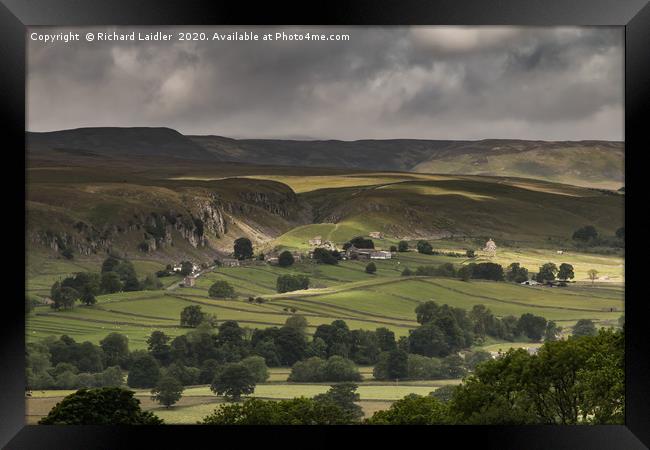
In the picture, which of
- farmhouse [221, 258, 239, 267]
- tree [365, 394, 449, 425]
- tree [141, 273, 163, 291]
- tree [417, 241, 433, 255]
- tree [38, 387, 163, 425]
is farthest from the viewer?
tree [417, 241, 433, 255]

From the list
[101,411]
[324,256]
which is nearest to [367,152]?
[324,256]

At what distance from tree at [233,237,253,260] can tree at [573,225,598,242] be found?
17197mm

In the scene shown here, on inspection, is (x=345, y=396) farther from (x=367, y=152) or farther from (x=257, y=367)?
(x=367, y=152)

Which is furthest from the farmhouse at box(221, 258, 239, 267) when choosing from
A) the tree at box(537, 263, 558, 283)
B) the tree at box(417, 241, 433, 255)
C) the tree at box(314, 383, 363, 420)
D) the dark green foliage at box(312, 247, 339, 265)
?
the tree at box(537, 263, 558, 283)

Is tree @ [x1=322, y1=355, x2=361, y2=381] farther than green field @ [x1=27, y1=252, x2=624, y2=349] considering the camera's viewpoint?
No

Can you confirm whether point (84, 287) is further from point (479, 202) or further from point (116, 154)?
point (479, 202)

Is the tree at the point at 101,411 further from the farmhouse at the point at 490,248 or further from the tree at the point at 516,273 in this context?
the farmhouse at the point at 490,248

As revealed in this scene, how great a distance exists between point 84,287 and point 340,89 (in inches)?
612

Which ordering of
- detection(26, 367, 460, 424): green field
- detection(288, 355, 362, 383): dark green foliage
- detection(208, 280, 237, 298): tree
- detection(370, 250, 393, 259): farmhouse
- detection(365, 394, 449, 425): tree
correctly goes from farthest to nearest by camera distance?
1. detection(370, 250, 393, 259): farmhouse
2. detection(208, 280, 237, 298): tree
3. detection(288, 355, 362, 383): dark green foliage
4. detection(26, 367, 460, 424): green field
5. detection(365, 394, 449, 425): tree

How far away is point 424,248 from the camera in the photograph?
48.8 metres

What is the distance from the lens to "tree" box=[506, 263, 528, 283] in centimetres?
4653

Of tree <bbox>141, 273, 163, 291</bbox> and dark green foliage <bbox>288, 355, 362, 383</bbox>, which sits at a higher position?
tree <bbox>141, 273, 163, 291</bbox>

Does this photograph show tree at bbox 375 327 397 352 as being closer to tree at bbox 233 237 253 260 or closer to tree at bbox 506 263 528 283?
tree at bbox 506 263 528 283

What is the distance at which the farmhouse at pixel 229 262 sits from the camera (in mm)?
45950
